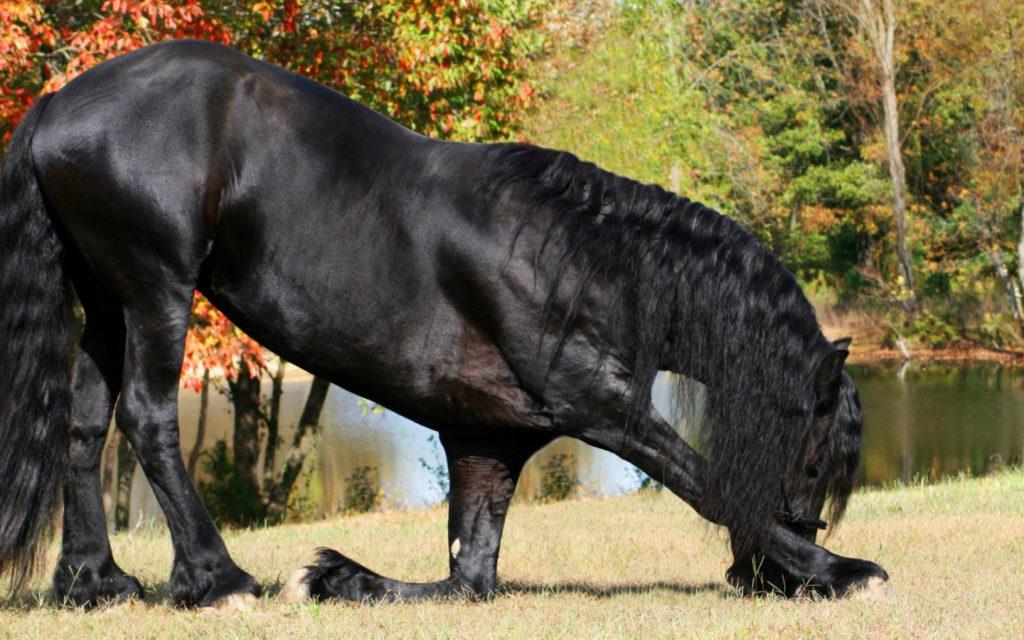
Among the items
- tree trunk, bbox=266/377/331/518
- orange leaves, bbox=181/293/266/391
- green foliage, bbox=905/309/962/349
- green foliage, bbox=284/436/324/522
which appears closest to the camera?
orange leaves, bbox=181/293/266/391

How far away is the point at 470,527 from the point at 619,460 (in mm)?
15748

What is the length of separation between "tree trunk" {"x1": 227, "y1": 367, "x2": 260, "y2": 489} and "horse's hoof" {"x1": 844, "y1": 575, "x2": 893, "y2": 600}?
12.9 meters

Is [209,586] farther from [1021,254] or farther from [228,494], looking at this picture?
[1021,254]

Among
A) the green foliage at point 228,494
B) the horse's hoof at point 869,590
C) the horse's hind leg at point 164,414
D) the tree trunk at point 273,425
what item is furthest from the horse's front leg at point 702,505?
the tree trunk at point 273,425

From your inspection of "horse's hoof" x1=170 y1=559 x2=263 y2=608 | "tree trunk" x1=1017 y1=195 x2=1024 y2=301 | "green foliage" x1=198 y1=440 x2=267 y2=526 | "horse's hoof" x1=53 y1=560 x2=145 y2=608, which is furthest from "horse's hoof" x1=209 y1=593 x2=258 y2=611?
"tree trunk" x1=1017 y1=195 x2=1024 y2=301

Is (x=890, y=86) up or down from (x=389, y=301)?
up

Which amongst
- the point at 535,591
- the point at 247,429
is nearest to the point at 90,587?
the point at 535,591

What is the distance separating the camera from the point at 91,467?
4859 mm

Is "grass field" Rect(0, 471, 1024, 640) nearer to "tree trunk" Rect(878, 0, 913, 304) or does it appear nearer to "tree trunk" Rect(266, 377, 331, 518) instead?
"tree trunk" Rect(266, 377, 331, 518)

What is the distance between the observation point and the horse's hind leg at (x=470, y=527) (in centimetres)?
479

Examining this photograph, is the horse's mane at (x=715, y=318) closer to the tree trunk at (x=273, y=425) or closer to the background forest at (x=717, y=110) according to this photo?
the background forest at (x=717, y=110)

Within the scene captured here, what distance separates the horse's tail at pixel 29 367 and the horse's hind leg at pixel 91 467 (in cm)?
11

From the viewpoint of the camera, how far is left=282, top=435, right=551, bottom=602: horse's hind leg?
188 inches

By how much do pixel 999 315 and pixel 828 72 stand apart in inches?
411
